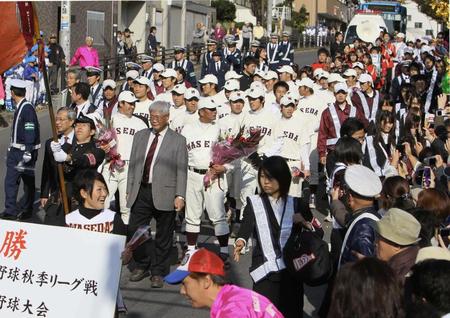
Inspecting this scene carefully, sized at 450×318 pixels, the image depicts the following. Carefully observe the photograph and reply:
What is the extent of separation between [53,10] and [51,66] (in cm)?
954

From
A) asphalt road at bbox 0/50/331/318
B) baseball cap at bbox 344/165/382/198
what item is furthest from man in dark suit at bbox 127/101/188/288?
baseball cap at bbox 344/165/382/198

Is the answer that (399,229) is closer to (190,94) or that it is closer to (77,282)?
(77,282)

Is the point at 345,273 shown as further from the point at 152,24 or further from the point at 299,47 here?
the point at 299,47

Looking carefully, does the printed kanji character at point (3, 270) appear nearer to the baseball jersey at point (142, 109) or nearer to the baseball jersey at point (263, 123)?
the baseball jersey at point (263, 123)

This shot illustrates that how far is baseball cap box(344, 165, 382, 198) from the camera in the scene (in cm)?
618

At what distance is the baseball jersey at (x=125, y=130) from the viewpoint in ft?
34.8

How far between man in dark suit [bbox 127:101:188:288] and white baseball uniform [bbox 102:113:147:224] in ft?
3.44

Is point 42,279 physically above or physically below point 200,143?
below

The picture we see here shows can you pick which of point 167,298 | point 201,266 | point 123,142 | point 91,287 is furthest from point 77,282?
point 123,142

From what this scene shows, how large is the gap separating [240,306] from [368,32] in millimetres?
29892

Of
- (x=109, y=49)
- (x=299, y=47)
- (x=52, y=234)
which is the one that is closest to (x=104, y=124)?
(x=52, y=234)

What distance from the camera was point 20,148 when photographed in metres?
11.8

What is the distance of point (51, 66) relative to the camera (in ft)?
81.2

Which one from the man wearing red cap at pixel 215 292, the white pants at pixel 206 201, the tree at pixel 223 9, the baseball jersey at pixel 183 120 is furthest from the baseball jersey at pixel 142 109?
the tree at pixel 223 9
